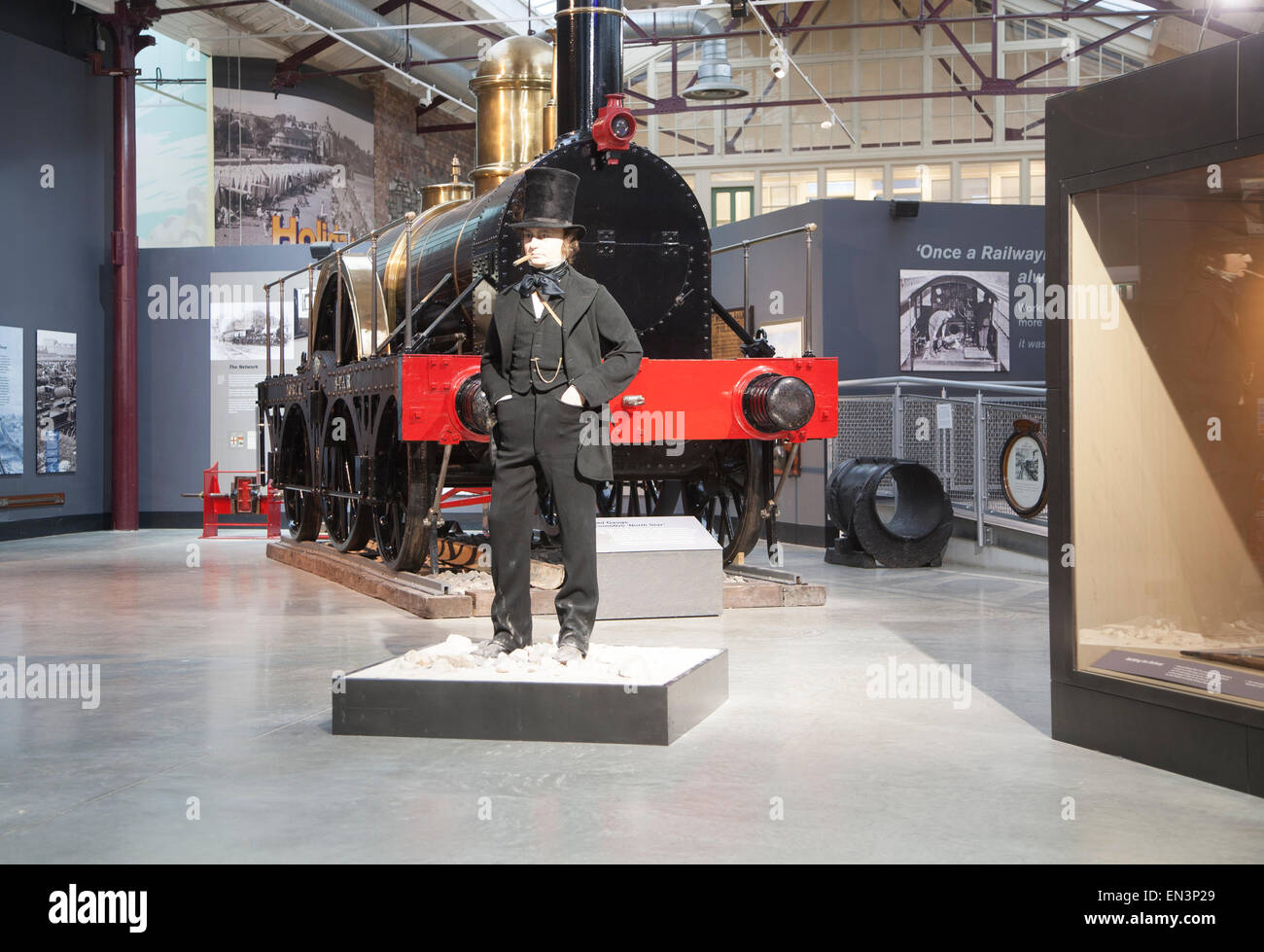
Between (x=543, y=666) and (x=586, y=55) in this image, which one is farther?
(x=586, y=55)

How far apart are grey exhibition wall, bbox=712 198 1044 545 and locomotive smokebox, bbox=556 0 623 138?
4.94m

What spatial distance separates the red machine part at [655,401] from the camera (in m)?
7.00

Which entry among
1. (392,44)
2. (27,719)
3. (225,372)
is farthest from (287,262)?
(27,719)

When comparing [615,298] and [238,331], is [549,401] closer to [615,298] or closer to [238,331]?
[615,298]

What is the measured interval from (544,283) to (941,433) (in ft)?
22.1

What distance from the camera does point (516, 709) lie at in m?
4.21

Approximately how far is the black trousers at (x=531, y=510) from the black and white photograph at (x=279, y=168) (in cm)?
1517

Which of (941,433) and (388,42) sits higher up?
(388,42)

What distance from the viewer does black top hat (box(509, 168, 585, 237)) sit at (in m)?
4.48

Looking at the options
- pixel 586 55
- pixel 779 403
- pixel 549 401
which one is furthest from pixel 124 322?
pixel 549 401

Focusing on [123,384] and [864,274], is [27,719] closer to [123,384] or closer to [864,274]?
[864,274]

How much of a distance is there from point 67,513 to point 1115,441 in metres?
12.5

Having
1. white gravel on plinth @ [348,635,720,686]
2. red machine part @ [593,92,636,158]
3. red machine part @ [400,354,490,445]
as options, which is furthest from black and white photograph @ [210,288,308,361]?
white gravel on plinth @ [348,635,720,686]

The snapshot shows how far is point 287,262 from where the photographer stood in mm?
15109
